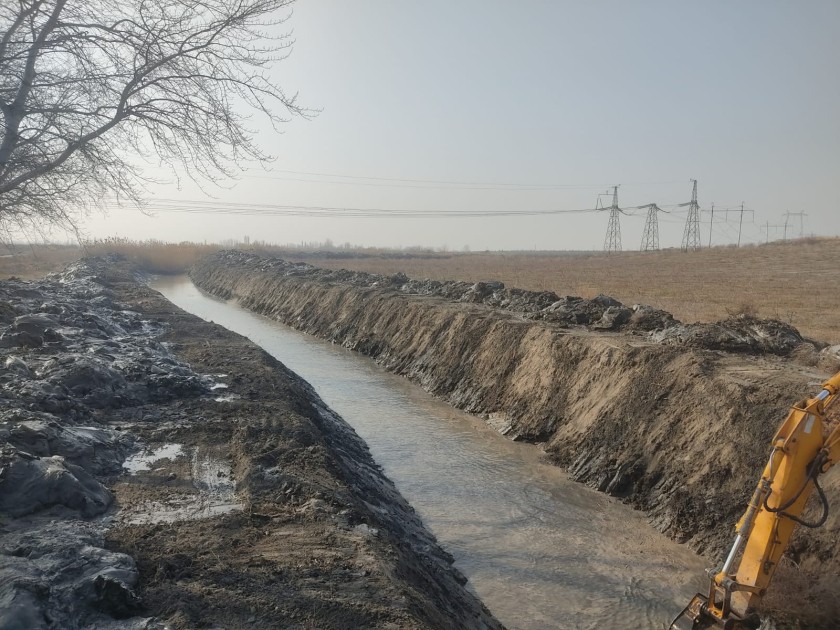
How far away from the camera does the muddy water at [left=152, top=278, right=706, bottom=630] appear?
22.1 ft

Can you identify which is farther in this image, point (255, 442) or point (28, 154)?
point (255, 442)

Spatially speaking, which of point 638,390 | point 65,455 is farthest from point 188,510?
point 638,390

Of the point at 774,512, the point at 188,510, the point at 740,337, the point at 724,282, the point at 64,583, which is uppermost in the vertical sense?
the point at 724,282

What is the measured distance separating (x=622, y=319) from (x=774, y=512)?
9517 mm

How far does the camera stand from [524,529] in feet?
27.8

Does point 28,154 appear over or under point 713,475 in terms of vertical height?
over

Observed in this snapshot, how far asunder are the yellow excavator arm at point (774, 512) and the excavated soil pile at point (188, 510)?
6.94 ft

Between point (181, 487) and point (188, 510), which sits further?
point (181, 487)

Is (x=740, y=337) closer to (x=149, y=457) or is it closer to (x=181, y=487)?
(x=181, y=487)

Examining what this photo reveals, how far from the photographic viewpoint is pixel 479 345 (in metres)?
16.1

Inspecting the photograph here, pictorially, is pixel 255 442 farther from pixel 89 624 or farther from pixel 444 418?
pixel 444 418

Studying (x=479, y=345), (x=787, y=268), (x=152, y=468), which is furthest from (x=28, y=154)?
(x=787, y=268)

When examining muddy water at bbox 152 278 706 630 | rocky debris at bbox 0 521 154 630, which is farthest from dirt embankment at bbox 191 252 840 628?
rocky debris at bbox 0 521 154 630

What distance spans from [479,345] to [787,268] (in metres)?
30.0
